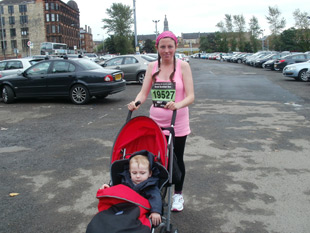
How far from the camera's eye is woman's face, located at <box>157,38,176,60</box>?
325 centimetres

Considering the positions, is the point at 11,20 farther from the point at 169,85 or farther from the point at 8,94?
the point at 169,85

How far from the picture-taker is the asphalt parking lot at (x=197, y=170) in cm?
360

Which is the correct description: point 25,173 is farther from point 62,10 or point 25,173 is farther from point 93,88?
point 62,10

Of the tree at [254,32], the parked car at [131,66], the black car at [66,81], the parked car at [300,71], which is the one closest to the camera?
the black car at [66,81]

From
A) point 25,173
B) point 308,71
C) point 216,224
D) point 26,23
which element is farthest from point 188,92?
point 26,23

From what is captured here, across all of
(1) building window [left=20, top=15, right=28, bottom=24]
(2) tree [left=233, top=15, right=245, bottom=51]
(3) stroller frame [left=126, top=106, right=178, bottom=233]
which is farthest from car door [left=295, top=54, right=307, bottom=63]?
(1) building window [left=20, top=15, right=28, bottom=24]

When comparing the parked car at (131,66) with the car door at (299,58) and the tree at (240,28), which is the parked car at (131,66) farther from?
the tree at (240,28)

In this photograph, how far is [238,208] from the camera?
150 inches

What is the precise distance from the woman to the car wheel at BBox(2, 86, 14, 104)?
10146 mm

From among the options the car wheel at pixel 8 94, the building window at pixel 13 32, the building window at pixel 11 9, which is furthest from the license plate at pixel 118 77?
the building window at pixel 11 9

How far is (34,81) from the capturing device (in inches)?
467

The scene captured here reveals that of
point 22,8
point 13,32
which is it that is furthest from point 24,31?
point 22,8

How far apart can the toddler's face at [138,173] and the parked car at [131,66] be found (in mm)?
15266

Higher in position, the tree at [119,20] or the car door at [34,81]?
the tree at [119,20]
